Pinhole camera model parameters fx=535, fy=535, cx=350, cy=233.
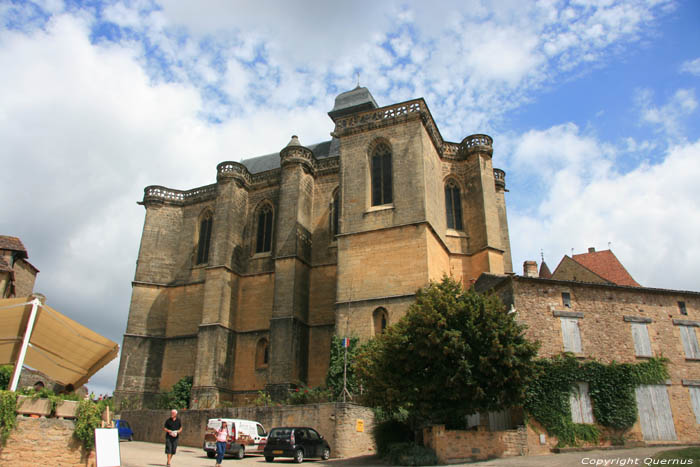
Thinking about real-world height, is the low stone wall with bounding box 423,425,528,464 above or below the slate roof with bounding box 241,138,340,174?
below

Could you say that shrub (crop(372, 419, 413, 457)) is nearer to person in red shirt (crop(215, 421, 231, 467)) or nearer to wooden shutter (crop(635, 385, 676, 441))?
person in red shirt (crop(215, 421, 231, 467))

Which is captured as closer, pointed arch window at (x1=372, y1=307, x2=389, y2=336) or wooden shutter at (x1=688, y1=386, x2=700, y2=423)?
wooden shutter at (x1=688, y1=386, x2=700, y2=423)

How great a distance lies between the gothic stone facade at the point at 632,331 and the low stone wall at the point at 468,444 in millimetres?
2303

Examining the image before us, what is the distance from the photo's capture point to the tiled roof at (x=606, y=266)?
28.3 metres

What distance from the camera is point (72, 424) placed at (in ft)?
30.2

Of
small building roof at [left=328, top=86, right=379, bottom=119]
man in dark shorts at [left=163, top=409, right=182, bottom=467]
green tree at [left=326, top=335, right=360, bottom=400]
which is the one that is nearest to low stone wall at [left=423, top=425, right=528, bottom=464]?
green tree at [left=326, top=335, right=360, bottom=400]

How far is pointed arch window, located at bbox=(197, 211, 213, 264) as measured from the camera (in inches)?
1123

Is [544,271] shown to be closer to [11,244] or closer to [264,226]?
[264,226]

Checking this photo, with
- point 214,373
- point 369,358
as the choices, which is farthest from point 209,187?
point 369,358

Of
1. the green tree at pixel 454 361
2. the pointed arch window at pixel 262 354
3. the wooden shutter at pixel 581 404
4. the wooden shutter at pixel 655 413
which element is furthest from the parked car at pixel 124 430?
the wooden shutter at pixel 655 413

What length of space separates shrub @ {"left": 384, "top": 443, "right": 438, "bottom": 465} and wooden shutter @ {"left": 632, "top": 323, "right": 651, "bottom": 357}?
732 centimetres

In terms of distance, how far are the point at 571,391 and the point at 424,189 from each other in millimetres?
9546

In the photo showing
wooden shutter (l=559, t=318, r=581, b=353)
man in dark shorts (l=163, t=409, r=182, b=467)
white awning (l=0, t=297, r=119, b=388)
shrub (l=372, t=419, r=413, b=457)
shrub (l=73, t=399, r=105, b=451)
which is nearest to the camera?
shrub (l=73, t=399, r=105, b=451)

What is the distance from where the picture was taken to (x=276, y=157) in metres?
33.1
